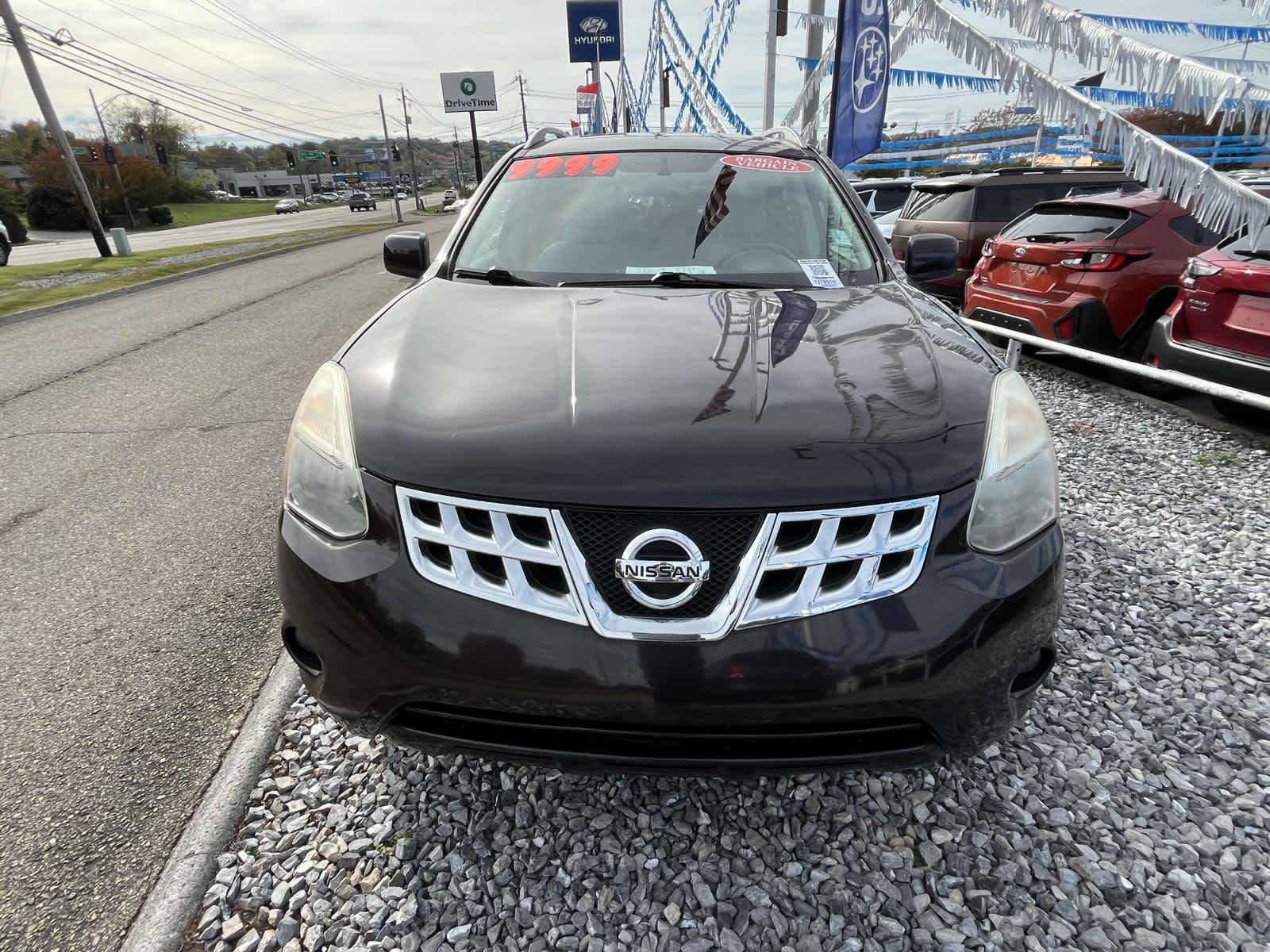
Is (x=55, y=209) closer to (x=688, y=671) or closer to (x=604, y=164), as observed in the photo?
(x=604, y=164)

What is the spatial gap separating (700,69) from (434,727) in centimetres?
1648

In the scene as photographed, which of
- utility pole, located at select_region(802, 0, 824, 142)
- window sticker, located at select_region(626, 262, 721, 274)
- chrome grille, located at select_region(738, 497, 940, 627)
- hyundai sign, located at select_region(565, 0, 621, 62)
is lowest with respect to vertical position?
chrome grille, located at select_region(738, 497, 940, 627)

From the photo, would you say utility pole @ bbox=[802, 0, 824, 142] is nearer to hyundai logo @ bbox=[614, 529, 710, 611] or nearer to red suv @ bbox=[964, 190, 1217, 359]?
red suv @ bbox=[964, 190, 1217, 359]

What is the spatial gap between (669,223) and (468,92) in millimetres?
30825

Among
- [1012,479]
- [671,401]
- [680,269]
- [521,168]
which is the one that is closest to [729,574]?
[671,401]

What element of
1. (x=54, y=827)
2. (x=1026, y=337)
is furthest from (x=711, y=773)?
(x=1026, y=337)

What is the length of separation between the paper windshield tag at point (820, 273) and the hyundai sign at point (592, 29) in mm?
24316

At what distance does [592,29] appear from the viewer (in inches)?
910

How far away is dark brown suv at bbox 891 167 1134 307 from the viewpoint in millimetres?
8000

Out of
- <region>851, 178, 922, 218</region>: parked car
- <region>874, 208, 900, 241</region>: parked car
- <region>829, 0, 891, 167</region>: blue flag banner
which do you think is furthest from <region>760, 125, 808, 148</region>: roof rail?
<region>851, 178, 922, 218</region>: parked car

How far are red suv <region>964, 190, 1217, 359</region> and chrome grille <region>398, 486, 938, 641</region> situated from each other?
16.7 feet

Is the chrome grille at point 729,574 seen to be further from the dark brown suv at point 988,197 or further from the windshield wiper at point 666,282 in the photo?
the dark brown suv at point 988,197

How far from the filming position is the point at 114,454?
182 inches

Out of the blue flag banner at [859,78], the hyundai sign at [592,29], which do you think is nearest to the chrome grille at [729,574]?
the blue flag banner at [859,78]
